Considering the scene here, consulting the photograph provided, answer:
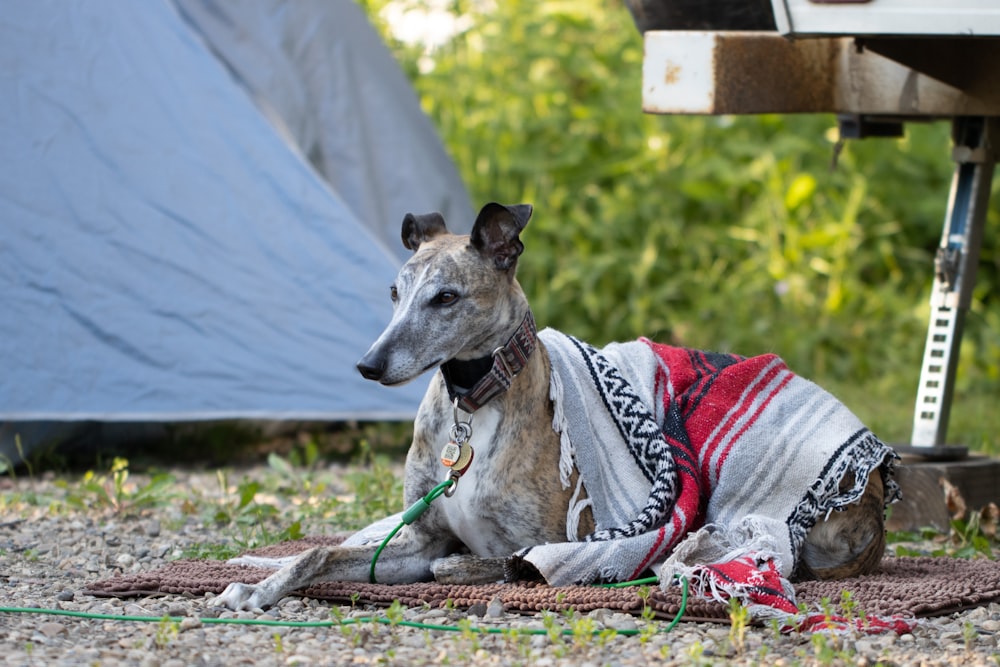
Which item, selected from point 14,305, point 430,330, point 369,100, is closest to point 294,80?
point 369,100

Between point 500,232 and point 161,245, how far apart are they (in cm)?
228

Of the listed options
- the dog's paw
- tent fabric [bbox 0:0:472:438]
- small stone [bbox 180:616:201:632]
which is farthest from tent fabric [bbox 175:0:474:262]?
small stone [bbox 180:616:201:632]

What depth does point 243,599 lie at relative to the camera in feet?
10.1

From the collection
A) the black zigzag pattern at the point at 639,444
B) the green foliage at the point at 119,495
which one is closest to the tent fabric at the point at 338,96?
the green foliage at the point at 119,495

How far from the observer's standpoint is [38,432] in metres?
5.07

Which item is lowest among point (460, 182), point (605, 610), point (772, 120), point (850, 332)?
point (605, 610)

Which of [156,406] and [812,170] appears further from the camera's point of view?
[812,170]

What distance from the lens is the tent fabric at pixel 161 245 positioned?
493cm

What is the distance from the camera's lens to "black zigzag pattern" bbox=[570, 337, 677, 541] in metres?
3.31

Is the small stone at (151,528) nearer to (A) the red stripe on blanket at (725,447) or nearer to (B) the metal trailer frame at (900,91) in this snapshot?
(A) the red stripe on blanket at (725,447)

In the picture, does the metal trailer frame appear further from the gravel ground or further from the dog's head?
the gravel ground

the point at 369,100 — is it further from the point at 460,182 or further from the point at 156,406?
the point at 156,406

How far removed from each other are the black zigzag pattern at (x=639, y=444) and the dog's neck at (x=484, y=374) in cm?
29

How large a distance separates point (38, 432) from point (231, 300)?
885 mm
